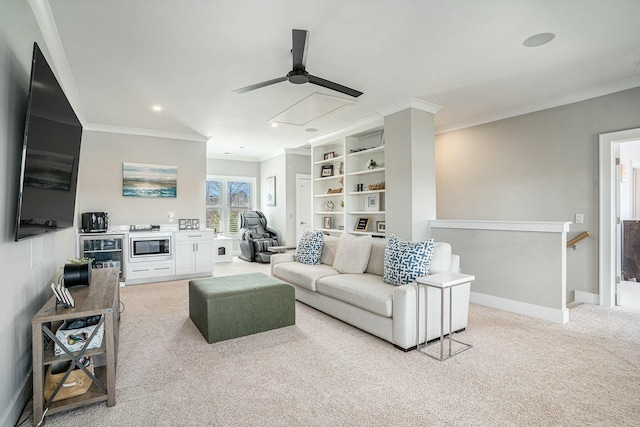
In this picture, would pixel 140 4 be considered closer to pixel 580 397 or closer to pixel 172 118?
pixel 172 118

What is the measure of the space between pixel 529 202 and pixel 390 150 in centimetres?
204

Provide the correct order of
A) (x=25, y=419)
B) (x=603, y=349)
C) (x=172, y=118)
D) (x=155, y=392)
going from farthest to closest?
(x=172, y=118)
(x=603, y=349)
(x=155, y=392)
(x=25, y=419)

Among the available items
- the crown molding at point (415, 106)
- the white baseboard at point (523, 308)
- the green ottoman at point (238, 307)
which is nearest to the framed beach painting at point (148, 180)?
the green ottoman at point (238, 307)

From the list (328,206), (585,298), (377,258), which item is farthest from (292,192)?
(585,298)

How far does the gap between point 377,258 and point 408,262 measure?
71 cm

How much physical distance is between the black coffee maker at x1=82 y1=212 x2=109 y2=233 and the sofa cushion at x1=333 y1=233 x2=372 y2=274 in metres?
3.77

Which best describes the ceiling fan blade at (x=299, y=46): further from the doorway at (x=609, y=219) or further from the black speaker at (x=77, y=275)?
the doorway at (x=609, y=219)

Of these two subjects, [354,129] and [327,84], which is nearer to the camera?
[327,84]

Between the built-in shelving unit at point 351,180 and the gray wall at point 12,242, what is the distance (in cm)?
401

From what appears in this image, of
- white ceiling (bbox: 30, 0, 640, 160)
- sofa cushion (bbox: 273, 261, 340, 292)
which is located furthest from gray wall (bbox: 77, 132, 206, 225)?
sofa cushion (bbox: 273, 261, 340, 292)

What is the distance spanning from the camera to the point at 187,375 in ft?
7.45

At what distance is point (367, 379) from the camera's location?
2191 millimetres

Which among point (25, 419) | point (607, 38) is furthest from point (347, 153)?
point (25, 419)

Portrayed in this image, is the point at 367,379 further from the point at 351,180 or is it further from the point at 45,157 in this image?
the point at 351,180
